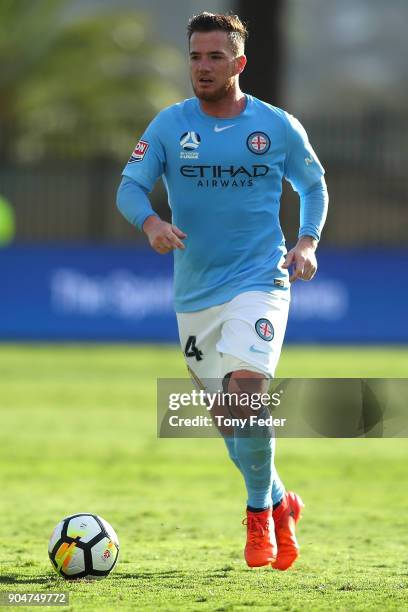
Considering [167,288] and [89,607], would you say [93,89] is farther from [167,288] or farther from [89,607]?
[89,607]

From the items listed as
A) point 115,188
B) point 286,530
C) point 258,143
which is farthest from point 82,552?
point 115,188

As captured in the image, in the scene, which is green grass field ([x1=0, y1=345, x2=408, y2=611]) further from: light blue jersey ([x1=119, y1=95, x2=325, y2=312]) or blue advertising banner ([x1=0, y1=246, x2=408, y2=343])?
blue advertising banner ([x1=0, y1=246, x2=408, y2=343])

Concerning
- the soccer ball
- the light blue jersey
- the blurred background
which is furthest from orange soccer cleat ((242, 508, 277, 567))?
the blurred background

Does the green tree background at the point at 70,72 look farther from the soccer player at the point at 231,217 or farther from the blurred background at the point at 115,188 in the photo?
the soccer player at the point at 231,217

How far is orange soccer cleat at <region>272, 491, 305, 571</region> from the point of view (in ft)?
22.6

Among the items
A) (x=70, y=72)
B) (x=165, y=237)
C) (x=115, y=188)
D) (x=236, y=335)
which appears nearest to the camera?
(x=165, y=237)

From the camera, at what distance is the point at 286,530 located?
6961 millimetres

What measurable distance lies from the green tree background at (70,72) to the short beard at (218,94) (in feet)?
82.7

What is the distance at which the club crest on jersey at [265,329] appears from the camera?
664cm

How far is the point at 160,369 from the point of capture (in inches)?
690

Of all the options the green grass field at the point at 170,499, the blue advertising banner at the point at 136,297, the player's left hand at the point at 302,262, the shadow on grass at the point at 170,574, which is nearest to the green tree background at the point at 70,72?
the blue advertising banner at the point at 136,297

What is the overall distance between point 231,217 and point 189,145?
394mm

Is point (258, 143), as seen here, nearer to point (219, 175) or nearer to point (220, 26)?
point (219, 175)

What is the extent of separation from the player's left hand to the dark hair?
3.24ft
